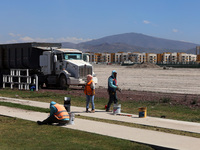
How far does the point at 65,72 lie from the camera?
93.1 ft

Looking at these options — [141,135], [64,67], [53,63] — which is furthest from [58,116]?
[53,63]

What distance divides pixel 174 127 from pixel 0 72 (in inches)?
978

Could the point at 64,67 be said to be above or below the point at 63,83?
above

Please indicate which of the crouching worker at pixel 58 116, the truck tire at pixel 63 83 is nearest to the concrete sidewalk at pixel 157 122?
the crouching worker at pixel 58 116

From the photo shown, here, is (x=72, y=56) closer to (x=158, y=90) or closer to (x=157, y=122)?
(x=158, y=90)

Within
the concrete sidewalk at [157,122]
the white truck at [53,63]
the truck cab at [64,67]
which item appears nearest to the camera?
the concrete sidewalk at [157,122]

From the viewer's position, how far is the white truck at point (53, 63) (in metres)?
28.2

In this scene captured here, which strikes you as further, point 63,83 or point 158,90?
point 63,83

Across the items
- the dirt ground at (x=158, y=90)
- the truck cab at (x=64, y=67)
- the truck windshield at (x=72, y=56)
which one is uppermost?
the truck windshield at (x=72, y=56)

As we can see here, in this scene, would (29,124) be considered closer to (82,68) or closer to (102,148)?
(102,148)

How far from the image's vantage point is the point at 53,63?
2975cm

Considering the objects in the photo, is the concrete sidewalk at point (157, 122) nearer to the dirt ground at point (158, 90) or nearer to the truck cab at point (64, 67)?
the dirt ground at point (158, 90)

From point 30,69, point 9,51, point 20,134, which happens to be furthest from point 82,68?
point 20,134

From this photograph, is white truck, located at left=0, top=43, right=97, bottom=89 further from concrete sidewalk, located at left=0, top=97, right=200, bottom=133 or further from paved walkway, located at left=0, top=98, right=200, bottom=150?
paved walkway, located at left=0, top=98, right=200, bottom=150
